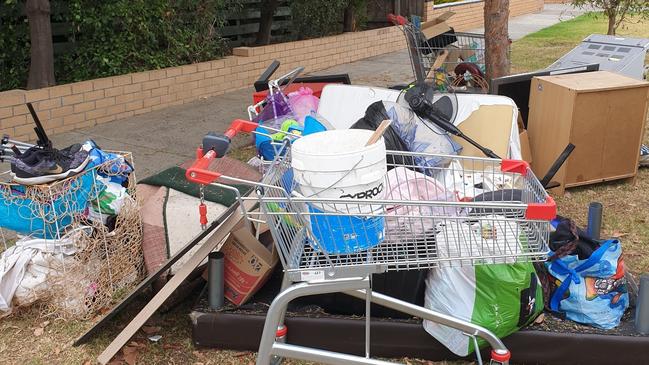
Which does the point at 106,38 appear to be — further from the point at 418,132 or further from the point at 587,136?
the point at 587,136

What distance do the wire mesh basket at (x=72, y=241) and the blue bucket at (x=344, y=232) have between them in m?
1.55

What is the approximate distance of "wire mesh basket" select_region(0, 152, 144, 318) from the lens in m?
3.41

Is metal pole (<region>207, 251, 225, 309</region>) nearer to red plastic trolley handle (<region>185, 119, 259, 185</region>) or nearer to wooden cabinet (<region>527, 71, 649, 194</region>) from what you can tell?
red plastic trolley handle (<region>185, 119, 259, 185</region>)

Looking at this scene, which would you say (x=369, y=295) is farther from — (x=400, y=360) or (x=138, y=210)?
(x=138, y=210)

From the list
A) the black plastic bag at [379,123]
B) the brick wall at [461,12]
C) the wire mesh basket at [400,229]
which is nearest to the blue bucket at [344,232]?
the wire mesh basket at [400,229]

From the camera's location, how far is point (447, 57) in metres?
6.96

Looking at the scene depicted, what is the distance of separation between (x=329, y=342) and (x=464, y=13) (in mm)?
14449

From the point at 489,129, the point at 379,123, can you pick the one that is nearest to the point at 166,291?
the point at 379,123

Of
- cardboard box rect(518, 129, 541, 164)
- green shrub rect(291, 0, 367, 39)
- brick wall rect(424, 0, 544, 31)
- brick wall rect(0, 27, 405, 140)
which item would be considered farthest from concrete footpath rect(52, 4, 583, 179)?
brick wall rect(424, 0, 544, 31)

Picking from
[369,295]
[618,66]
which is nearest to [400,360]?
[369,295]

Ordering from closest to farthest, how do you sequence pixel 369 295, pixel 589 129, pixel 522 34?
pixel 369 295 → pixel 589 129 → pixel 522 34

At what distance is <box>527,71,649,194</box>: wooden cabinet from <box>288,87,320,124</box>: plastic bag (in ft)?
5.79

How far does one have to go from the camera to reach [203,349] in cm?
334

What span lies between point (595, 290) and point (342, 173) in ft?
5.28
